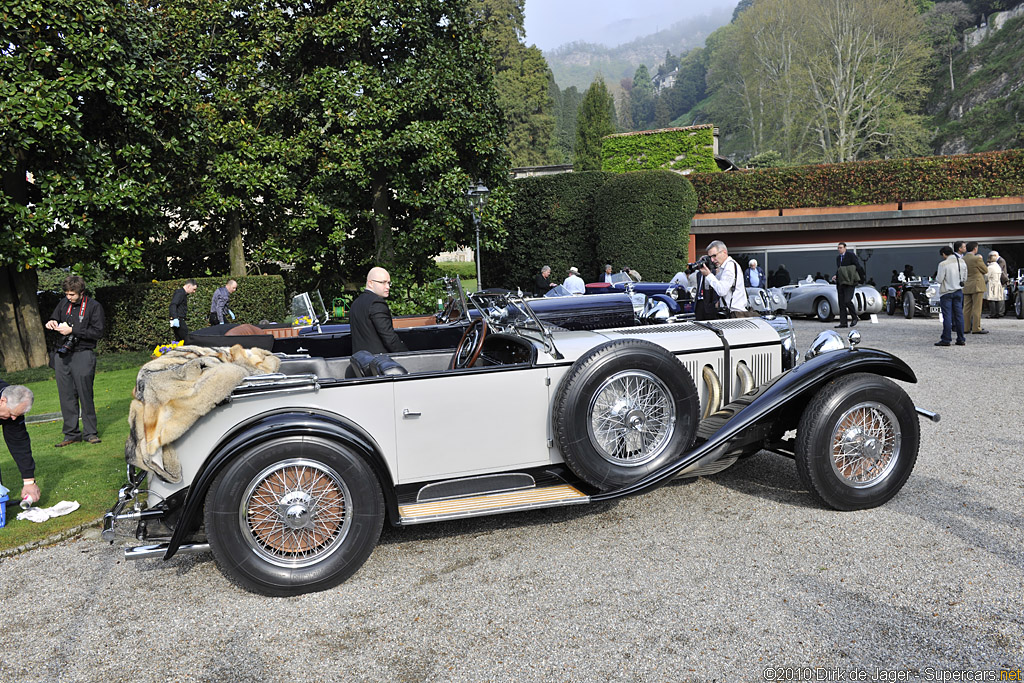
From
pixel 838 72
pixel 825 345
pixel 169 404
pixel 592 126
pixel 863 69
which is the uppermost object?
pixel 863 69

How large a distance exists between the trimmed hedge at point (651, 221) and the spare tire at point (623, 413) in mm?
17948

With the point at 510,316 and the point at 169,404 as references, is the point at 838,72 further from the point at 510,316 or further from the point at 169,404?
the point at 169,404

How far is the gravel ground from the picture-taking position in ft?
9.67

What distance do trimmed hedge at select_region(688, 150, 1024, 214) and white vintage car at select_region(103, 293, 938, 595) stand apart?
25476mm

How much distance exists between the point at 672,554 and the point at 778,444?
1562mm

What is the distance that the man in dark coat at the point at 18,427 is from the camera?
14.6ft

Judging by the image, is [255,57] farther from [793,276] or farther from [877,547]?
[793,276]

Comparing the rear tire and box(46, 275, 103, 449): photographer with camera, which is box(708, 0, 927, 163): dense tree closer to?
the rear tire

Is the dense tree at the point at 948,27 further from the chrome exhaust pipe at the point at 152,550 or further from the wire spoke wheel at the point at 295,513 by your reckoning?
the chrome exhaust pipe at the point at 152,550

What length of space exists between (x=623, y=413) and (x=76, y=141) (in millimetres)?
12574

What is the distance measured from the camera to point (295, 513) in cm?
366

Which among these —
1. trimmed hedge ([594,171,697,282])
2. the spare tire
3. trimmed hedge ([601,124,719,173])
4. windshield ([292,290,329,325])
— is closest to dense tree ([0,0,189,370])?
windshield ([292,290,329,325])

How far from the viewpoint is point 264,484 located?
12.0ft

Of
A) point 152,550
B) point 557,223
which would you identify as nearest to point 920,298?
point 557,223
